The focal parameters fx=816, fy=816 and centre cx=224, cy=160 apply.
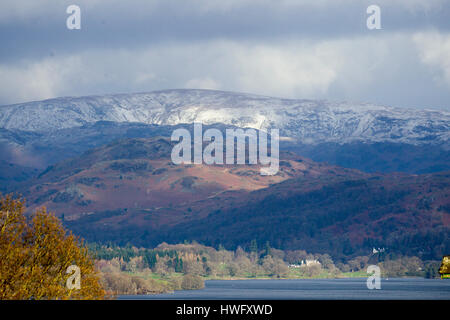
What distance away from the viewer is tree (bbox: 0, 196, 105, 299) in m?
55.7

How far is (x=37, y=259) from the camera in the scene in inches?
2393

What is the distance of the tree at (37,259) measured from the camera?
55.7 meters
